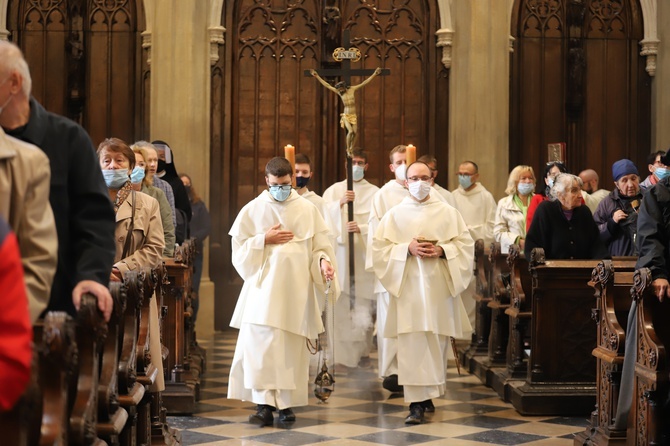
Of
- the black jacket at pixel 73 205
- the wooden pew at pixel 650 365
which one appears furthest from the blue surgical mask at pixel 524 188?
the black jacket at pixel 73 205

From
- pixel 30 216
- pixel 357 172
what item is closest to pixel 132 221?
pixel 30 216

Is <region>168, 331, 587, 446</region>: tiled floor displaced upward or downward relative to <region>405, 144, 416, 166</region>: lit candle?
downward

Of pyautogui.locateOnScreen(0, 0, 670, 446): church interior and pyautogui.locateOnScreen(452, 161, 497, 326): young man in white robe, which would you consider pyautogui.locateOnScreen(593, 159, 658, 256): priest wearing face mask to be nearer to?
pyautogui.locateOnScreen(452, 161, 497, 326): young man in white robe

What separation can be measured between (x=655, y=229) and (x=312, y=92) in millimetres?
8520

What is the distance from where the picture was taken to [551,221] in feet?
29.1

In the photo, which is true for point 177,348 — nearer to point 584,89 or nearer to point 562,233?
point 562,233

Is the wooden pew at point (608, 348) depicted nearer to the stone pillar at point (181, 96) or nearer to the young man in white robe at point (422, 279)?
the young man in white robe at point (422, 279)

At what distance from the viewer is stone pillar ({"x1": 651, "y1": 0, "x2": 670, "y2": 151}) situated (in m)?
13.9

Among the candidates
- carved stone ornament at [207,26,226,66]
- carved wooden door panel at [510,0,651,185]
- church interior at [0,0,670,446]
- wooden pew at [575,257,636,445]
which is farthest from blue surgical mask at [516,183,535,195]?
carved stone ornament at [207,26,226,66]

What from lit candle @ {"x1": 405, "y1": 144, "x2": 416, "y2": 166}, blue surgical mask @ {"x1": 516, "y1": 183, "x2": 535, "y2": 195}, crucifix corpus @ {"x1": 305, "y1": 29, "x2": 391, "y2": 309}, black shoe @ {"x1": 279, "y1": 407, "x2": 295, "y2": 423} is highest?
crucifix corpus @ {"x1": 305, "y1": 29, "x2": 391, "y2": 309}

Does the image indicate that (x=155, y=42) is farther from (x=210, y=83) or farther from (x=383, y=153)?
(x=383, y=153)

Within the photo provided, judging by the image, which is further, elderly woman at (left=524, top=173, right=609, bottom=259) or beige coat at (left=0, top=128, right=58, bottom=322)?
elderly woman at (left=524, top=173, right=609, bottom=259)

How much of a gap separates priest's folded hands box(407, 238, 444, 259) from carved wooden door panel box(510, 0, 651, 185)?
5.89 m

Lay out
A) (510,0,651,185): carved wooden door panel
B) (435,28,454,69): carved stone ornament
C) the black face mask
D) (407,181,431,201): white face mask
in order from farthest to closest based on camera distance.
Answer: (510,0,651,185): carved wooden door panel, (435,28,454,69): carved stone ornament, the black face mask, (407,181,431,201): white face mask
